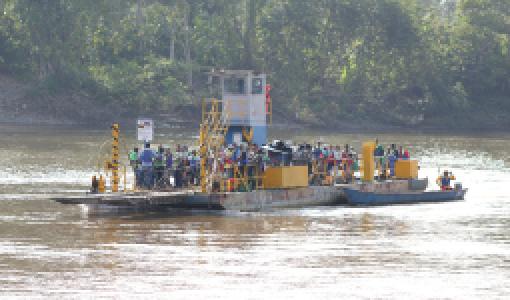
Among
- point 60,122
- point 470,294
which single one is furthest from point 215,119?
point 60,122

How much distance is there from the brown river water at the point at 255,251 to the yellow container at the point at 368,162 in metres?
1.59

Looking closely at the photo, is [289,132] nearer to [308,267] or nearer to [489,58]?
[489,58]

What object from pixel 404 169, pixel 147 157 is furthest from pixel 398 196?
pixel 147 157

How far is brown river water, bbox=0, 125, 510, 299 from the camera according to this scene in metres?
21.6

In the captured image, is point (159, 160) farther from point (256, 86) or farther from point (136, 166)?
point (256, 86)

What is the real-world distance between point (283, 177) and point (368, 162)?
434 centimetres

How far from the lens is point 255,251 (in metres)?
26.0

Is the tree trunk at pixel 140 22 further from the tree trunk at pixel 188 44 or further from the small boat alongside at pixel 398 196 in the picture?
the small boat alongside at pixel 398 196

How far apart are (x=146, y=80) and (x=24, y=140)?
65.1 feet

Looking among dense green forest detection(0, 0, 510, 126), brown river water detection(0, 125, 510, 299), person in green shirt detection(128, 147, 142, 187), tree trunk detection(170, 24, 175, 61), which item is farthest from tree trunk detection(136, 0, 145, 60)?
person in green shirt detection(128, 147, 142, 187)

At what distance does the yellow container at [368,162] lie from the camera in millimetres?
36791

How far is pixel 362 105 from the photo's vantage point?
90.4 m

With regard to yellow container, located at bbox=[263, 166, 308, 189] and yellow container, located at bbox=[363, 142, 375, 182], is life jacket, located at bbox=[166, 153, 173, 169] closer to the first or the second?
yellow container, located at bbox=[263, 166, 308, 189]

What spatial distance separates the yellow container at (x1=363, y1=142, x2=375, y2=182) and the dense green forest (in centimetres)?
4393
